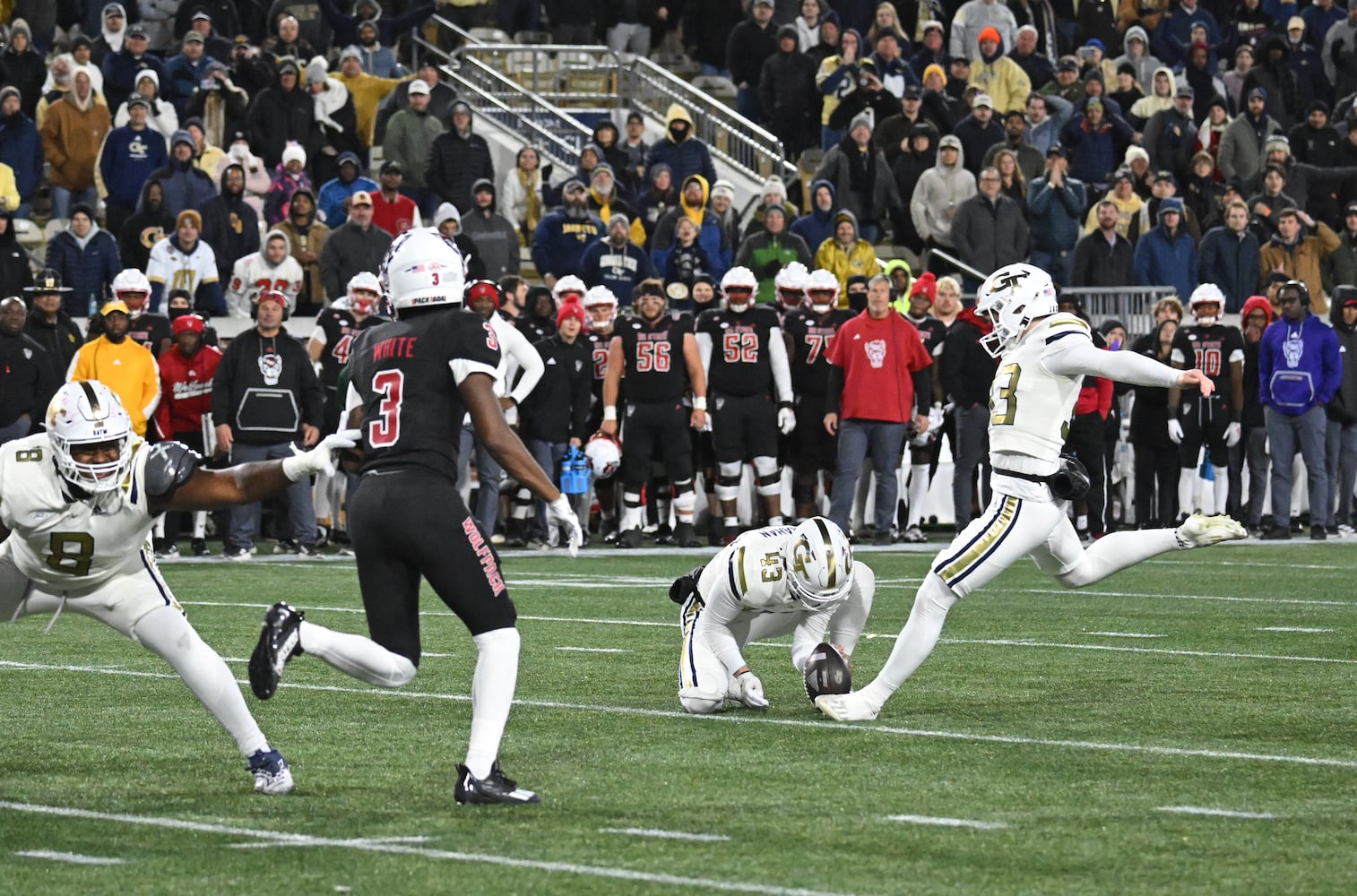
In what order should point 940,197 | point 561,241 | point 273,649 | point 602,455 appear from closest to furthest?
1. point 273,649
2. point 602,455
3. point 561,241
4. point 940,197

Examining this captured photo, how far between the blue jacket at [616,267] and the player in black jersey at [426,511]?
11801 mm

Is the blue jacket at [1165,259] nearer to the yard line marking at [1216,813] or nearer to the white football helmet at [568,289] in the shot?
the white football helmet at [568,289]

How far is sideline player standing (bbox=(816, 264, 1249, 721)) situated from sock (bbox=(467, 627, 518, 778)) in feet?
6.75

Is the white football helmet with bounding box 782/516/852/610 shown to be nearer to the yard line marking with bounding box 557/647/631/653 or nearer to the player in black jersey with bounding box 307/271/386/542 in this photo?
the yard line marking with bounding box 557/647/631/653

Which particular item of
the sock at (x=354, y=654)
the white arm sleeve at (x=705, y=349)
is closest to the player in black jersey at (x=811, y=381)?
the white arm sleeve at (x=705, y=349)

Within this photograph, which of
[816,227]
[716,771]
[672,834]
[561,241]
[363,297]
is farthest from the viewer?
[816,227]

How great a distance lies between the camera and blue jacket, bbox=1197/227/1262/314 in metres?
19.6

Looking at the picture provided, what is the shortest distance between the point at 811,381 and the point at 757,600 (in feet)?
Answer: 30.4

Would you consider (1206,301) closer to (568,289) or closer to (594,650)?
(568,289)

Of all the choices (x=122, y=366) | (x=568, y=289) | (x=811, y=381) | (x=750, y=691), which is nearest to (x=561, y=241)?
(x=568, y=289)

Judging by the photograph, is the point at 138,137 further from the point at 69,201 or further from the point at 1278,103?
the point at 1278,103

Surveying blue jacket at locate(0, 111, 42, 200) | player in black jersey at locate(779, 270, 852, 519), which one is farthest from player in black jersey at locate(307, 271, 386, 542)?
player in black jersey at locate(779, 270, 852, 519)

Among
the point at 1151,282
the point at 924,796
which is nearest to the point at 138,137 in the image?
the point at 1151,282

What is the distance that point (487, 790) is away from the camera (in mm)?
6242
